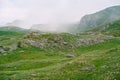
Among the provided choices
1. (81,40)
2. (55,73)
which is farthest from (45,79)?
(81,40)

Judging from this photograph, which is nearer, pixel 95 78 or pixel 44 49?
pixel 95 78

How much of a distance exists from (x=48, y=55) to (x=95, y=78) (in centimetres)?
5390

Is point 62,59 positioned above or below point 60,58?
above

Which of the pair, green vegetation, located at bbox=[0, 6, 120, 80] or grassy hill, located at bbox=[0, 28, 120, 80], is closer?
grassy hill, located at bbox=[0, 28, 120, 80]

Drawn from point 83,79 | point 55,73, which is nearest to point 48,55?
point 55,73

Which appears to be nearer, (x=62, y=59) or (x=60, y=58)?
(x=62, y=59)

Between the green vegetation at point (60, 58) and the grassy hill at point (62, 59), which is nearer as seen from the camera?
the grassy hill at point (62, 59)

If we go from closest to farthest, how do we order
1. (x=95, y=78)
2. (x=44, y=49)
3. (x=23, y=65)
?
(x=95, y=78)
(x=23, y=65)
(x=44, y=49)

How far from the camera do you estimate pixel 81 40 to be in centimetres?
12381

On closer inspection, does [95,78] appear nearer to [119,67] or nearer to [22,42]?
[119,67]

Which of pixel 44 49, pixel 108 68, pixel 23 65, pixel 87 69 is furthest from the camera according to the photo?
pixel 44 49

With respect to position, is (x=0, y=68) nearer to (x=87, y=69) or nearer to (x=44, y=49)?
(x=87, y=69)

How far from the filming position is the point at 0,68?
243ft

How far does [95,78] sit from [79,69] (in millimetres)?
8450
